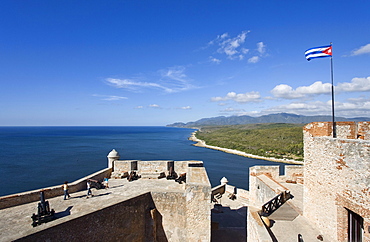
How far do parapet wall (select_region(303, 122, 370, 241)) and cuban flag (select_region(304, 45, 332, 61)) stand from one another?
9.77ft

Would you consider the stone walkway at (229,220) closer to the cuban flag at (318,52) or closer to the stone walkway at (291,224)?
the stone walkway at (291,224)

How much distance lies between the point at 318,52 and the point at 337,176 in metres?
5.19

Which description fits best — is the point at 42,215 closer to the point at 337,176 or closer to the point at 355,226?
the point at 337,176

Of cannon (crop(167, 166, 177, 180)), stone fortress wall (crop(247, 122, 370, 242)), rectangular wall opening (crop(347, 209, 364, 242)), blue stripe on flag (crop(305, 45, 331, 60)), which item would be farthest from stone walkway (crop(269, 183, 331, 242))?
blue stripe on flag (crop(305, 45, 331, 60))

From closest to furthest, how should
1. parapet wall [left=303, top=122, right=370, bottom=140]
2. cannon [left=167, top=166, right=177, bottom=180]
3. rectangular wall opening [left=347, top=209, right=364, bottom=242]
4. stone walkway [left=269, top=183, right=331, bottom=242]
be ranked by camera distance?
1. rectangular wall opening [left=347, top=209, right=364, bottom=242]
2. parapet wall [left=303, top=122, right=370, bottom=140]
3. stone walkway [left=269, top=183, right=331, bottom=242]
4. cannon [left=167, top=166, right=177, bottom=180]

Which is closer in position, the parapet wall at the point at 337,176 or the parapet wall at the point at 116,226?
the parapet wall at the point at 337,176

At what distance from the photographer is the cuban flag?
8102 millimetres

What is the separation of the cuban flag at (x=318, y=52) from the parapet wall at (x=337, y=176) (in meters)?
2.98

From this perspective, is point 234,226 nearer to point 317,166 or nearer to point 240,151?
point 317,166

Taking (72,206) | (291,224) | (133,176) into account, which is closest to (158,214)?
(72,206)

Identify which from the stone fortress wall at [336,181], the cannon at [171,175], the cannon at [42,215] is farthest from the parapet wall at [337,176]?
the cannon at [42,215]

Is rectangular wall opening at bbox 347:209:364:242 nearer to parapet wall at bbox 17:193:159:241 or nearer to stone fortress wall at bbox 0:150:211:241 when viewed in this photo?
stone fortress wall at bbox 0:150:211:241

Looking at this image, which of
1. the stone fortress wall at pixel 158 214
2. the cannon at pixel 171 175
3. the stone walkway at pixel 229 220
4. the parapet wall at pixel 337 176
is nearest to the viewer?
the parapet wall at pixel 337 176

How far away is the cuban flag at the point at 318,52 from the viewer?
319 inches
